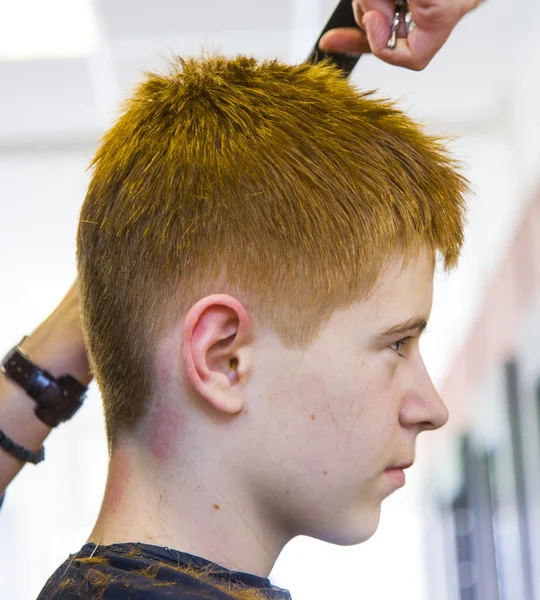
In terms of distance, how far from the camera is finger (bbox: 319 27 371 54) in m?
1.04

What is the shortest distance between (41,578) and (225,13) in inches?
218

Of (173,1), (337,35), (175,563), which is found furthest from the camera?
(173,1)

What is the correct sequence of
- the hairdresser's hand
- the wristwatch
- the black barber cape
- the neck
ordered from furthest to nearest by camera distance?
the wristwatch → the hairdresser's hand → the neck → the black barber cape

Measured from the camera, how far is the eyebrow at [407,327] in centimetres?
81

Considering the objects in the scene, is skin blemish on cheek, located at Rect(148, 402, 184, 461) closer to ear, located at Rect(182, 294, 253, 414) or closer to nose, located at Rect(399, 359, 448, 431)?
ear, located at Rect(182, 294, 253, 414)

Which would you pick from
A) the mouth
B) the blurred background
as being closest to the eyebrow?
the mouth

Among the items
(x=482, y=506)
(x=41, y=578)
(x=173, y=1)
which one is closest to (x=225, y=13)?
(x=173, y=1)

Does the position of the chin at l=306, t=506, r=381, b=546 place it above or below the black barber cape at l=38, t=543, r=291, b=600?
above

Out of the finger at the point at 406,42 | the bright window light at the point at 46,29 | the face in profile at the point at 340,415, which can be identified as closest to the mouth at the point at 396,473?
the face in profile at the point at 340,415

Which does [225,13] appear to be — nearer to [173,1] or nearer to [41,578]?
[173,1]

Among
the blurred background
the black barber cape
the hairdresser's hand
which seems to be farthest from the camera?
the blurred background

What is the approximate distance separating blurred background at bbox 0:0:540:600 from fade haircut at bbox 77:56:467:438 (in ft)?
5.28

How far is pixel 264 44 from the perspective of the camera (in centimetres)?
398

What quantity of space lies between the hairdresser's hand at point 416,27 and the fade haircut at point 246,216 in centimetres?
13
